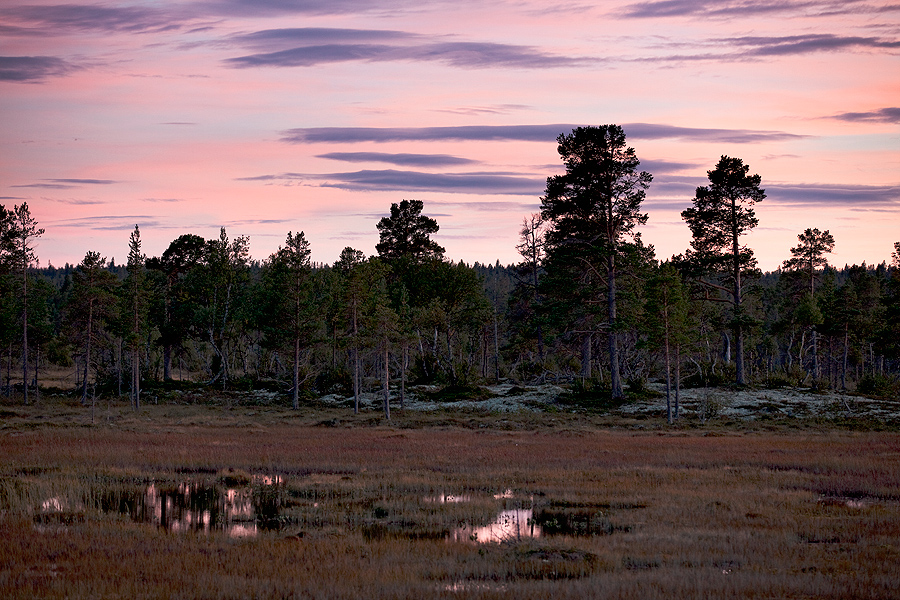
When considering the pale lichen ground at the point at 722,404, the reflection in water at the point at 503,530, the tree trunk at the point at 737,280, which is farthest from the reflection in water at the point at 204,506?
the tree trunk at the point at 737,280

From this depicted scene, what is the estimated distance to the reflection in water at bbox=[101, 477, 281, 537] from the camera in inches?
680

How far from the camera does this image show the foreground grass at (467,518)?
1239 centimetres

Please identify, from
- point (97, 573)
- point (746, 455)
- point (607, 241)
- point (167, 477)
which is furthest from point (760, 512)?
point (607, 241)

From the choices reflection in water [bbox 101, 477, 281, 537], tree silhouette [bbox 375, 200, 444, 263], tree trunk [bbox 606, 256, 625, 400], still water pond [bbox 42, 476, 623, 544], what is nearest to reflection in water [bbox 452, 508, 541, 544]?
still water pond [bbox 42, 476, 623, 544]

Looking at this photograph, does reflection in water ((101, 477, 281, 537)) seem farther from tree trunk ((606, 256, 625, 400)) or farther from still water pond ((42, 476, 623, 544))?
tree trunk ((606, 256, 625, 400))

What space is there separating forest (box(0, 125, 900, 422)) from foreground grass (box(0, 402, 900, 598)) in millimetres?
16194

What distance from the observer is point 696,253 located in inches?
2207

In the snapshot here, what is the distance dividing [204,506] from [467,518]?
718 centimetres

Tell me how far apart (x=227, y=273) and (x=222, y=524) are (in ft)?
202

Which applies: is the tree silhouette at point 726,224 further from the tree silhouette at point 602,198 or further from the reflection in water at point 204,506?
the reflection in water at point 204,506

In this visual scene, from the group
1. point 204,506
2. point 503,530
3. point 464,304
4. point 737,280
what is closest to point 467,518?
point 503,530

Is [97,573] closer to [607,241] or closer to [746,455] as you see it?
[746,455]

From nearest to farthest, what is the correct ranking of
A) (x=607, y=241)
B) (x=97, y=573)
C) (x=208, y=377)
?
(x=97, y=573)
(x=607, y=241)
(x=208, y=377)

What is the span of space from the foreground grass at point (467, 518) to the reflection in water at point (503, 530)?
1.31 feet
